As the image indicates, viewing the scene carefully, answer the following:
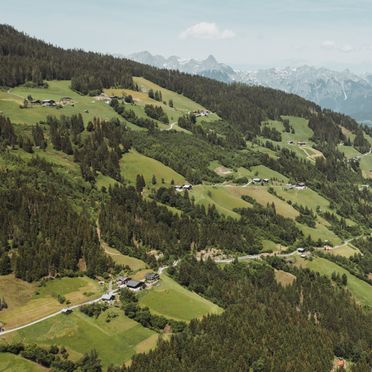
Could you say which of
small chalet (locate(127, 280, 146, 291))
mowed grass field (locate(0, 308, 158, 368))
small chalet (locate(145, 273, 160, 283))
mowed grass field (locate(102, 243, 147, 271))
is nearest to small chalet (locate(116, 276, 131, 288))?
small chalet (locate(127, 280, 146, 291))

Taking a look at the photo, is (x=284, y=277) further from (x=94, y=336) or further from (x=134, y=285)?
(x=94, y=336)

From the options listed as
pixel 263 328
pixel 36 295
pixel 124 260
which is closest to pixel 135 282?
pixel 124 260

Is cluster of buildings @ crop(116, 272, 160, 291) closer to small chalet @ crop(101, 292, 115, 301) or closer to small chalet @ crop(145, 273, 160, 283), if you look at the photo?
small chalet @ crop(145, 273, 160, 283)

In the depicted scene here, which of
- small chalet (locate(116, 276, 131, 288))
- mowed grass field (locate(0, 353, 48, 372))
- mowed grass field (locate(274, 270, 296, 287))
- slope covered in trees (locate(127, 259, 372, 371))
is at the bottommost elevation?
mowed grass field (locate(274, 270, 296, 287))

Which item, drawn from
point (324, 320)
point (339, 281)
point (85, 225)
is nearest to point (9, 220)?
point (85, 225)

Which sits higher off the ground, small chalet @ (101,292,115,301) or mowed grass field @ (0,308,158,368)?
small chalet @ (101,292,115,301)

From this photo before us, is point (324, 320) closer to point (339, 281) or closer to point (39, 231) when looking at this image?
point (339, 281)

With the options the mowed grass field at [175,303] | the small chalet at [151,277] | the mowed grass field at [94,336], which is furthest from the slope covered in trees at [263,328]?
the small chalet at [151,277]
